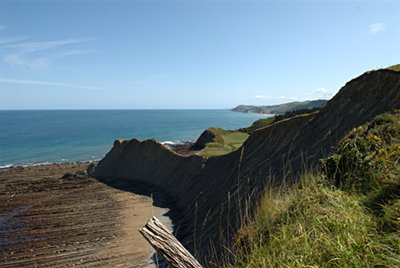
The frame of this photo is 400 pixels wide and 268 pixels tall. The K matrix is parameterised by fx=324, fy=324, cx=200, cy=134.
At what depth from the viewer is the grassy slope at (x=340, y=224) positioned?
318cm

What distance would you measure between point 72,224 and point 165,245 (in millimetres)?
28392

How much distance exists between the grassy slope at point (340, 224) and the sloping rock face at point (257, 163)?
159cm

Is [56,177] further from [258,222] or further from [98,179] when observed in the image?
[258,222]

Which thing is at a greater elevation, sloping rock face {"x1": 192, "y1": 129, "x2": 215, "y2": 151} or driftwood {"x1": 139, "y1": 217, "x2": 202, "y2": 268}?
driftwood {"x1": 139, "y1": 217, "x2": 202, "y2": 268}

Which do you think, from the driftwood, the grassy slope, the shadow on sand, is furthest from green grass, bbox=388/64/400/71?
the driftwood

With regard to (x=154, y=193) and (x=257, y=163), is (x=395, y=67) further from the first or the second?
(x=154, y=193)

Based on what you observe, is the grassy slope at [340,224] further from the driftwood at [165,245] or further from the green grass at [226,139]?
the green grass at [226,139]

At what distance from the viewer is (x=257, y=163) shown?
2342cm

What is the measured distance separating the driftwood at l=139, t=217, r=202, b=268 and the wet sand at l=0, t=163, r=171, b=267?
55.2ft

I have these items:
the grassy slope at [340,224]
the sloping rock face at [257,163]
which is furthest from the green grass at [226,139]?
A: the grassy slope at [340,224]

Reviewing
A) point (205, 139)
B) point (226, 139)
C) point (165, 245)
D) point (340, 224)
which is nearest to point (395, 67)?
point (340, 224)

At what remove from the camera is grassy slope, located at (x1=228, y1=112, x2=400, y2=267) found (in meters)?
3.18

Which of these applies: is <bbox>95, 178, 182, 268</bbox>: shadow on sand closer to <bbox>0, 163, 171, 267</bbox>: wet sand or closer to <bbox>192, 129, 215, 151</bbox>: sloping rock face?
<bbox>0, 163, 171, 267</bbox>: wet sand

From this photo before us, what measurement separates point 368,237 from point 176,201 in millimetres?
32266
